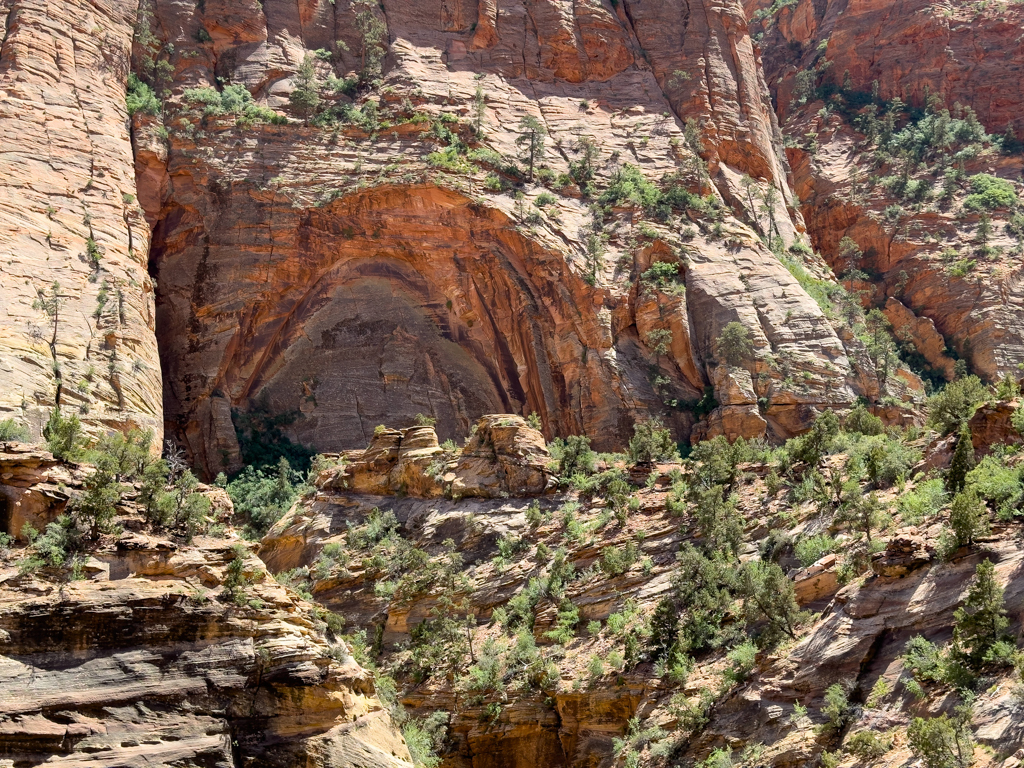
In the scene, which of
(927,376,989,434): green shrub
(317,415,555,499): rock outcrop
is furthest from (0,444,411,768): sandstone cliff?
(927,376,989,434): green shrub

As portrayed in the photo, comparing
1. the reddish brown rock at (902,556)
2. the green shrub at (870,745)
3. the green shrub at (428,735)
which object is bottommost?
the green shrub at (428,735)

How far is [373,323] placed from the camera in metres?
46.5

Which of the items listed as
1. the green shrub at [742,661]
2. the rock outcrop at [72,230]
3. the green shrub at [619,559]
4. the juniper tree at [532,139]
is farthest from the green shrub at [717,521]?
the juniper tree at [532,139]

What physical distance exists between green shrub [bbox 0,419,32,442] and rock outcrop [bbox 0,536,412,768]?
863 centimetres

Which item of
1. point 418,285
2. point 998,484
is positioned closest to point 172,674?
Result: point 998,484

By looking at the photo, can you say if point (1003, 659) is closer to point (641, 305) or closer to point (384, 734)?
point (384, 734)

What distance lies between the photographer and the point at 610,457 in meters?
37.9

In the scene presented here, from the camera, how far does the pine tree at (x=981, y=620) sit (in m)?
21.1

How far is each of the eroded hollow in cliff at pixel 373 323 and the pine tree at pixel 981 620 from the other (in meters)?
21.1

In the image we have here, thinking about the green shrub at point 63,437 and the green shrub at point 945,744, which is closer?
the green shrub at point 945,744

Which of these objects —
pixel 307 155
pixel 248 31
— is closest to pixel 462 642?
pixel 307 155

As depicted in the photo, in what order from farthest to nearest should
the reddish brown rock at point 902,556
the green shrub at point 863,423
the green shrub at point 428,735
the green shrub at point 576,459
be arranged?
1. the green shrub at point 863,423
2. the green shrub at point 576,459
3. the green shrub at point 428,735
4. the reddish brown rock at point 902,556

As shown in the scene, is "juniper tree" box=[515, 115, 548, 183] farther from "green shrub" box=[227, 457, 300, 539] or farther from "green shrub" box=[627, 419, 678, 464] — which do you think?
"green shrub" box=[227, 457, 300, 539]

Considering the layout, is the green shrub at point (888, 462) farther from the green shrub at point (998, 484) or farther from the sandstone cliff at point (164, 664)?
the sandstone cliff at point (164, 664)
